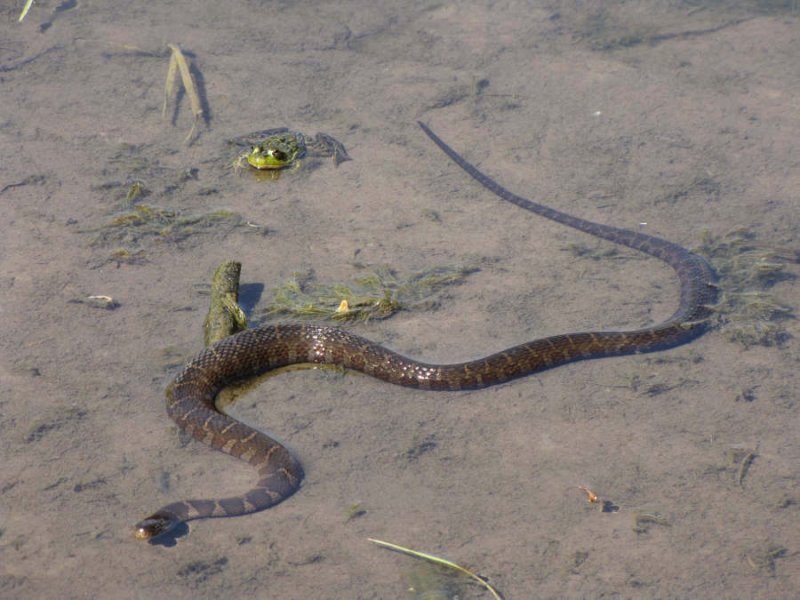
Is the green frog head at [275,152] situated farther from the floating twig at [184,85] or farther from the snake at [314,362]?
the snake at [314,362]

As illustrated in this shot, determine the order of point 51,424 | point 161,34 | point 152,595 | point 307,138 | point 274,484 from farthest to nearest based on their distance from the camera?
1. point 161,34
2. point 307,138
3. point 51,424
4. point 274,484
5. point 152,595

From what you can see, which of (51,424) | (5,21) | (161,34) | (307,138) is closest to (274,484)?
(51,424)

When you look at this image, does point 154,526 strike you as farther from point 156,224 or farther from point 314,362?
point 156,224

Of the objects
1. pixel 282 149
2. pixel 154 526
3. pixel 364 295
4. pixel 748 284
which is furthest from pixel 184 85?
pixel 154 526

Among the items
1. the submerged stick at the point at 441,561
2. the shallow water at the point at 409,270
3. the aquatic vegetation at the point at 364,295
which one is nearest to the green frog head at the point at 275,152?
the shallow water at the point at 409,270


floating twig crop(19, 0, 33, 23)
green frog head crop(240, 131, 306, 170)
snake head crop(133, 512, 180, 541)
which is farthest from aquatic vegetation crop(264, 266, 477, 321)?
floating twig crop(19, 0, 33, 23)

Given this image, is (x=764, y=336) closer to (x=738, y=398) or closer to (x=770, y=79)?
(x=738, y=398)

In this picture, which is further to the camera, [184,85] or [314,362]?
[184,85]
